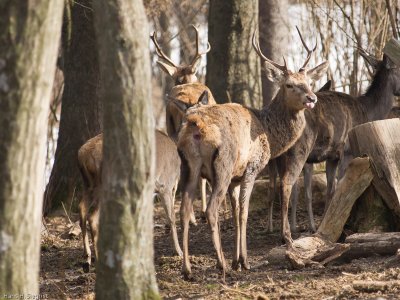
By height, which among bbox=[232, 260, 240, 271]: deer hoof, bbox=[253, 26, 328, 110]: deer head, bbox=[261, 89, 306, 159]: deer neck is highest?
bbox=[253, 26, 328, 110]: deer head

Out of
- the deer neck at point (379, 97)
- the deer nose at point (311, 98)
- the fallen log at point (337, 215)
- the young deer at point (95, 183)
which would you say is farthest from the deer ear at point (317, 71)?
the young deer at point (95, 183)

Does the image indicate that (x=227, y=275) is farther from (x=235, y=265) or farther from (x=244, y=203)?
(x=244, y=203)

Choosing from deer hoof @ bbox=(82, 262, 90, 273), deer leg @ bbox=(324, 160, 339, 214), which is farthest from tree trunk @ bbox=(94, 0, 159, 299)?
deer leg @ bbox=(324, 160, 339, 214)

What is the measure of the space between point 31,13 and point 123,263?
175cm

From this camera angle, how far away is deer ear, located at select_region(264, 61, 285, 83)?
10891 millimetres

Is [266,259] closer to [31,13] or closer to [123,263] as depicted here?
[123,263]

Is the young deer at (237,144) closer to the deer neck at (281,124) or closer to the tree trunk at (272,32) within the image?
the deer neck at (281,124)

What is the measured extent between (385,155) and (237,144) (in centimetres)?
162

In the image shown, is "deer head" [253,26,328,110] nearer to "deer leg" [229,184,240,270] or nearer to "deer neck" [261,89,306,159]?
"deer neck" [261,89,306,159]

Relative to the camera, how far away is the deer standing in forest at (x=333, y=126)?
36.4 ft

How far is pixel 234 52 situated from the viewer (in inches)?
550

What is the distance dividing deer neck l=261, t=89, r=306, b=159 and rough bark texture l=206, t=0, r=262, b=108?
318cm

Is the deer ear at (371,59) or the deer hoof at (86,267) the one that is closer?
the deer hoof at (86,267)

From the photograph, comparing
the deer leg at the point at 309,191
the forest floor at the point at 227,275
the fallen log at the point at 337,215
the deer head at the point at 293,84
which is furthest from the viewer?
the deer leg at the point at 309,191
